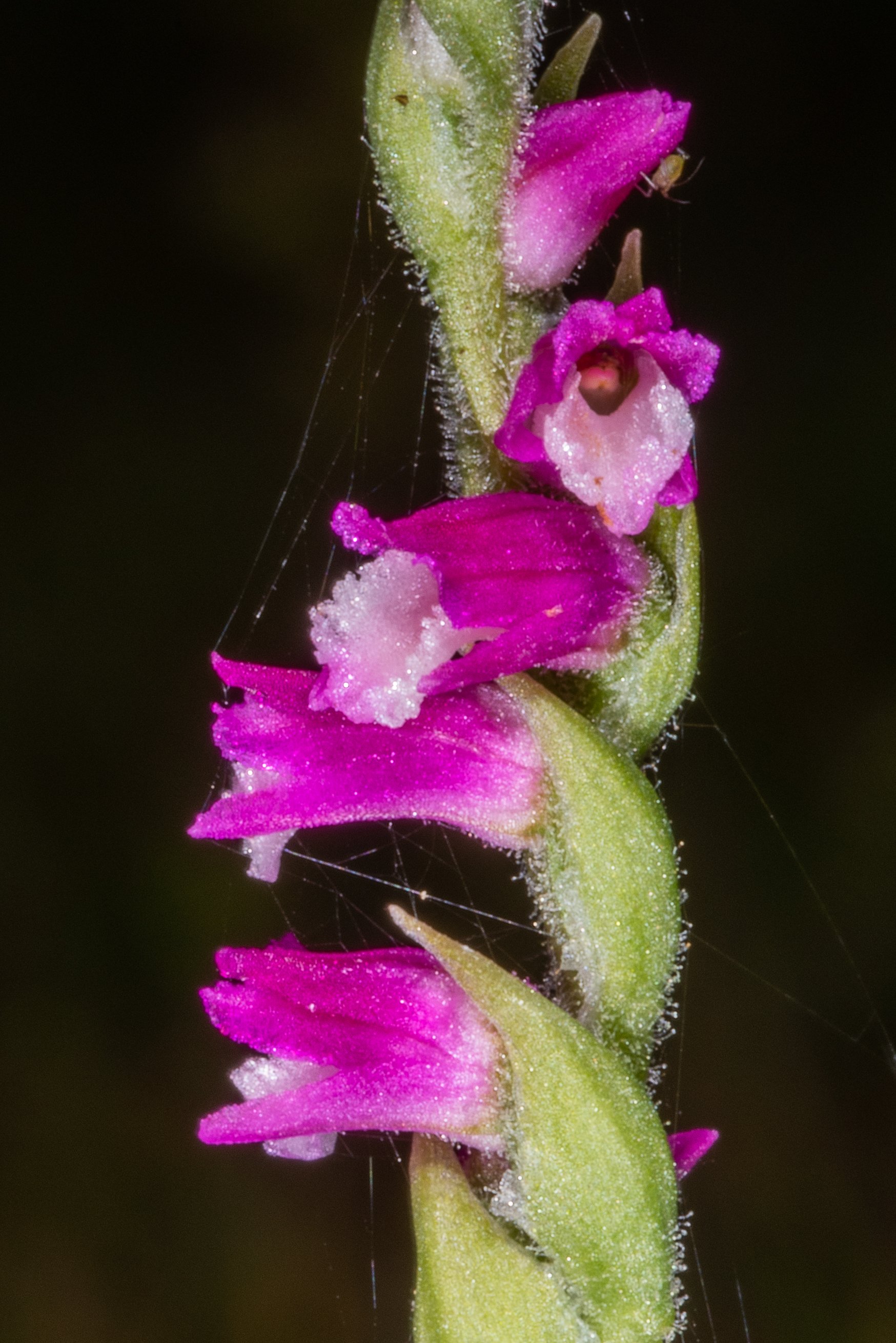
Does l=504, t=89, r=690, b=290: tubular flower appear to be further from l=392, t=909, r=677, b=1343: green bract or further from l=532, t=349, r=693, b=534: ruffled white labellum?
l=392, t=909, r=677, b=1343: green bract

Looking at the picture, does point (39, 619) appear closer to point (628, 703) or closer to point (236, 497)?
point (236, 497)

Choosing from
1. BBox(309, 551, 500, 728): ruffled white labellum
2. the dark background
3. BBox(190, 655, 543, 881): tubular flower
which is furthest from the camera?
the dark background

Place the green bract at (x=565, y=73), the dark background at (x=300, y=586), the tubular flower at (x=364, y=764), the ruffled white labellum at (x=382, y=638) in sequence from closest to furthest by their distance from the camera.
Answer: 1. the ruffled white labellum at (x=382, y=638)
2. the tubular flower at (x=364, y=764)
3. the green bract at (x=565, y=73)
4. the dark background at (x=300, y=586)

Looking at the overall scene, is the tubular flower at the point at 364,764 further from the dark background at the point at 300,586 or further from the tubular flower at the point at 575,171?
the dark background at the point at 300,586

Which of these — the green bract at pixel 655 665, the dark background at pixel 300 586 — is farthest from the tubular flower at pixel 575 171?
the dark background at pixel 300 586

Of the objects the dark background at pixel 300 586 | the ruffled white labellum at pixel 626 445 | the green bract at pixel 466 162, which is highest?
the green bract at pixel 466 162

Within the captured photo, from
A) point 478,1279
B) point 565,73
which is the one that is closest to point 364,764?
point 478,1279

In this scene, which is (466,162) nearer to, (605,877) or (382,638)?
(382,638)

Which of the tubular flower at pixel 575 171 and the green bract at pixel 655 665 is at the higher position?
the tubular flower at pixel 575 171

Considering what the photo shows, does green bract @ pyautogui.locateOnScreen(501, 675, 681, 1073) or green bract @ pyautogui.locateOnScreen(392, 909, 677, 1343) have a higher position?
green bract @ pyautogui.locateOnScreen(501, 675, 681, 1073)

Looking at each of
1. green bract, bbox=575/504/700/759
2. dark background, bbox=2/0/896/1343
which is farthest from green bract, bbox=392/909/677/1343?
dark background, bbox=2/0/896/1343
